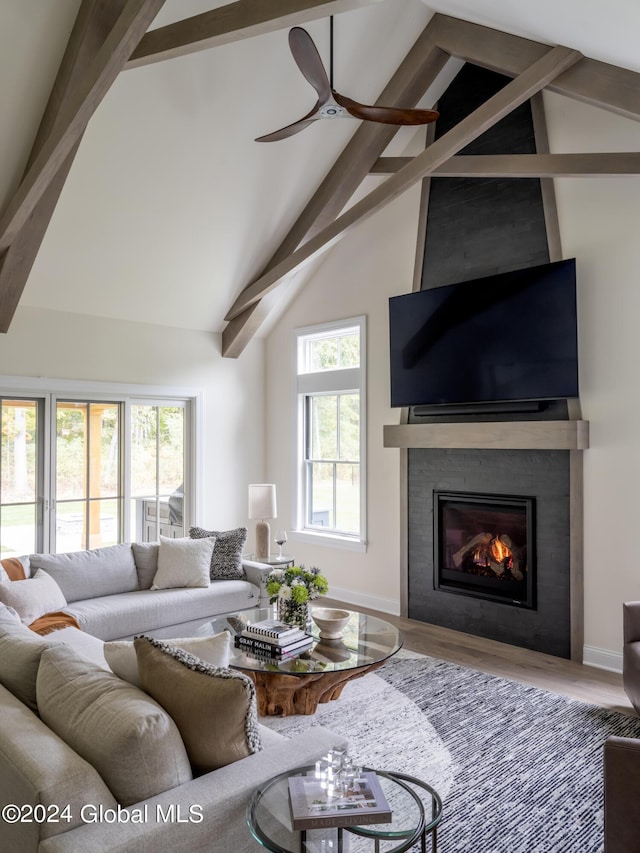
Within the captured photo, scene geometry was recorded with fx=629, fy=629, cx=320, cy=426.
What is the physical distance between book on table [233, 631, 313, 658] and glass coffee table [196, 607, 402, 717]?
0.03 metres

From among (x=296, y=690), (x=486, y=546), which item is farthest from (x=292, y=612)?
(x=486, y=546)

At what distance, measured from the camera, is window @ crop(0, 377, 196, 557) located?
196 inches

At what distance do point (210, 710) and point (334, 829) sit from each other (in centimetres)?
46

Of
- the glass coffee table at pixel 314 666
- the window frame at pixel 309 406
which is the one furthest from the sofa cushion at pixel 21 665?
the window frame at pixel 309 406

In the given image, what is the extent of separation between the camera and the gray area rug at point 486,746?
2.42 meters

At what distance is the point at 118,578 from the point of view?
4504 millimetres

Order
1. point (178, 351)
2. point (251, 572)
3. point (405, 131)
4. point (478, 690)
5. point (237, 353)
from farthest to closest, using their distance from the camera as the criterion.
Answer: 1. point (237, 353)
2. point (178, 351)
3. point (405, 131)
4. point (251, 572)
5. point (478, 690)

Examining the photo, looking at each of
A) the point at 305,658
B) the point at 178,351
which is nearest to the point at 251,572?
the point at 305,658

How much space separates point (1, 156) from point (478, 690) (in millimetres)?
4345

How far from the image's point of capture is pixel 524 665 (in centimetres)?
421

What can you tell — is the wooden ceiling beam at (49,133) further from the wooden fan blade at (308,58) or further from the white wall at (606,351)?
the white wall at (606,351)

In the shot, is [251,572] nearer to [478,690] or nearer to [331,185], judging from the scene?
[478,690]

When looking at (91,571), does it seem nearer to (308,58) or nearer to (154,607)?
(154,607)

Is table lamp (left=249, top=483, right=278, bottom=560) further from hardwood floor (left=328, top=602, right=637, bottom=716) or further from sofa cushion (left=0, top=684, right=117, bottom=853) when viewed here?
sofa cushion (left=0, top=684, right=117, bottom=853)
